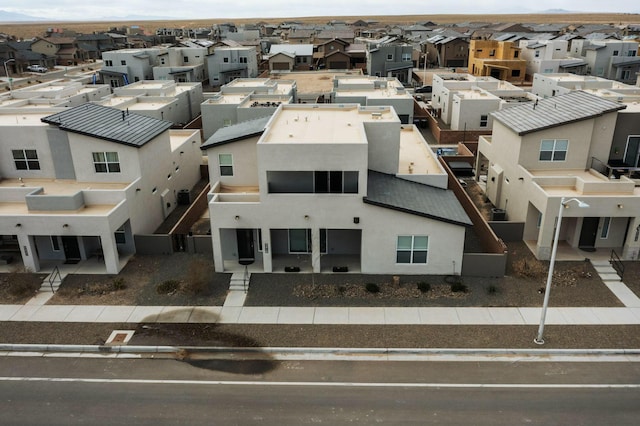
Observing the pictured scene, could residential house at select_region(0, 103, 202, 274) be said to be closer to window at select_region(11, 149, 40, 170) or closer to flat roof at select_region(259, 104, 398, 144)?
window at select_region(11, 149, 40, 170)

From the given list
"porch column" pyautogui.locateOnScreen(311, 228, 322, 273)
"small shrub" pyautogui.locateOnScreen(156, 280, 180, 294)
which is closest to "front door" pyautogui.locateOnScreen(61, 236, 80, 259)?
"small shrub" pyautogui.locateOnScreen(156, 280, 180, 294)

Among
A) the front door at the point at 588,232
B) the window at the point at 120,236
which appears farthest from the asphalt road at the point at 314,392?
the front door at the point at 588,232

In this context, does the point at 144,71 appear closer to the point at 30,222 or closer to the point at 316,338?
the point at 30,222

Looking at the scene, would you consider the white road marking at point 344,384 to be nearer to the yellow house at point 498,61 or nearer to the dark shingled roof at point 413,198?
the dark shingled roof at point 413,198

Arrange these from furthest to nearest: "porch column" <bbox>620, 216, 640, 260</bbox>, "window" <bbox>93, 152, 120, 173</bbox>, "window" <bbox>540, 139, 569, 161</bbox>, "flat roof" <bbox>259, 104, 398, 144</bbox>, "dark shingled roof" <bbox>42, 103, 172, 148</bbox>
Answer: "window" <bbox>540, 139, 569, 161</bbox> < "window" <bbox>93, 152, 120, 173</bbox> < "dark shingled roof" <bbox>42, 103, 172, 148</bbox> < "porch column" <bbox>620, 216, 640, 260</bbox> < "flat roof" <bbox>259, 104, 398, 144</bbox>

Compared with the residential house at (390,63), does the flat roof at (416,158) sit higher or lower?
lower

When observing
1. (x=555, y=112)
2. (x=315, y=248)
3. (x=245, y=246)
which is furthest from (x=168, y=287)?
(x=555, y=112)

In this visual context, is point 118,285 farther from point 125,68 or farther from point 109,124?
point 125,68
